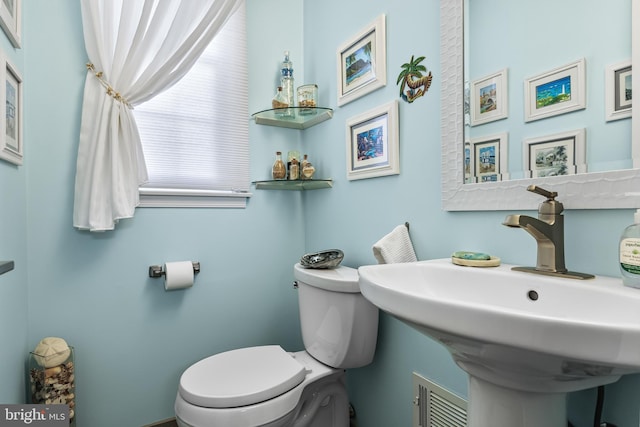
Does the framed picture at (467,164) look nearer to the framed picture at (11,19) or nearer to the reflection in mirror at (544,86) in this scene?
the reflection in mirror at (544,86)

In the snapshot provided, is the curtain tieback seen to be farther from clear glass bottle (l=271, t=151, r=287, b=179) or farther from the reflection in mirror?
the reflection in mirror

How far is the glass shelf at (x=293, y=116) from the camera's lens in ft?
5.69

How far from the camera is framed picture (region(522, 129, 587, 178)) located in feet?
2.66

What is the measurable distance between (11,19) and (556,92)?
5.36ft

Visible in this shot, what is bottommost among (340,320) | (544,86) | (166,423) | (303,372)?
(166,423)

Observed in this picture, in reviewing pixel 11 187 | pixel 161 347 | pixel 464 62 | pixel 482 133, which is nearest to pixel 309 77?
pixel 464 62

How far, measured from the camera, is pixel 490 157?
101 cm

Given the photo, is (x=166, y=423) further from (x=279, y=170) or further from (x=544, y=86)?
(x=544, y=86)

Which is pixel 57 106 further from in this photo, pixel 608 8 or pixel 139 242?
pixel 608 8

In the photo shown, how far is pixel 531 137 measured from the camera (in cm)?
91

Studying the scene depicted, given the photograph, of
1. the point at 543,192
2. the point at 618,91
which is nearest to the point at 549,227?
the point at 543,192

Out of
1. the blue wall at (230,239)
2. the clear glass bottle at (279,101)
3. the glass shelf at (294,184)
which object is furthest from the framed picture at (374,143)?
the clear glass bottle at (279,101)

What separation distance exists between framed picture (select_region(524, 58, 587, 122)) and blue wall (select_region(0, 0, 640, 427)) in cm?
26

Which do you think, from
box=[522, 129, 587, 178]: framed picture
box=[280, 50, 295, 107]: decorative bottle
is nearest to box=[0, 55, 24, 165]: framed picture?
box=[280, 50, 295, 107]: decorative bottle
